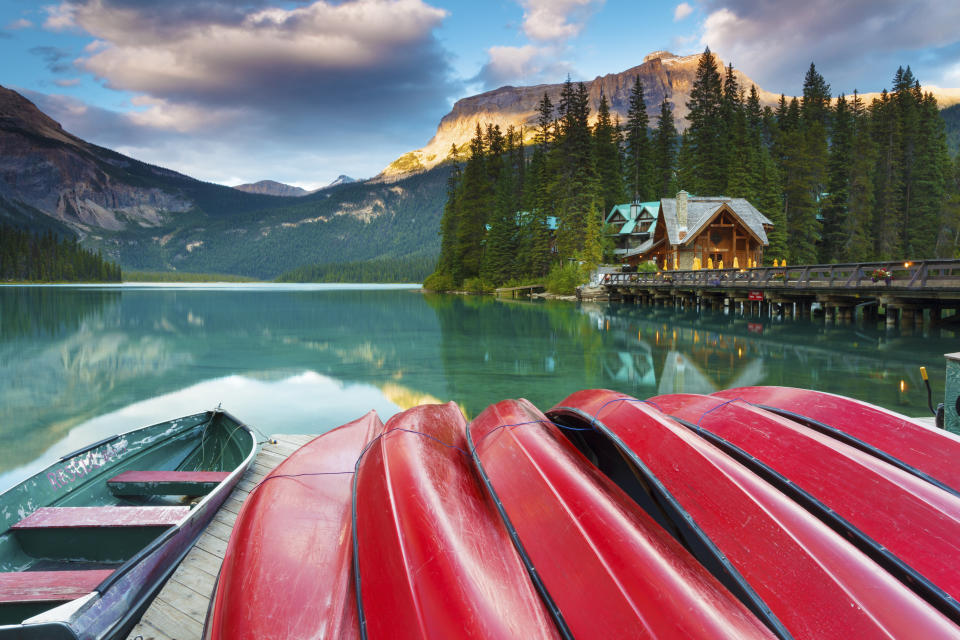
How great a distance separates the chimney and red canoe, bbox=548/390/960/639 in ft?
137

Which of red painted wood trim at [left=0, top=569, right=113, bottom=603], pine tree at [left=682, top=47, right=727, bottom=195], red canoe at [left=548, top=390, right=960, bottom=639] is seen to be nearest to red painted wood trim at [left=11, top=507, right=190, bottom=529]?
red painted wood trim at [left=0, top=569, right=113, bottom=603]

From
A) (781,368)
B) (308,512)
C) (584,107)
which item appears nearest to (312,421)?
(308,512)

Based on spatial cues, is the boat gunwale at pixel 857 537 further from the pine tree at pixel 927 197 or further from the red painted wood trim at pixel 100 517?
the pine tree at pixel 927 197

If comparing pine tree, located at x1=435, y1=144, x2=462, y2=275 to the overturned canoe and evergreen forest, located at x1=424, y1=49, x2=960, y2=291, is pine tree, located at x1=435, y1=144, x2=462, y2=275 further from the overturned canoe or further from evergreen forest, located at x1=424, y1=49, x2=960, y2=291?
the overturned canoe

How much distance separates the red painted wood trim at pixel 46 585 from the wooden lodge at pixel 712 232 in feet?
140

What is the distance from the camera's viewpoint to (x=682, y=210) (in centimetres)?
4131

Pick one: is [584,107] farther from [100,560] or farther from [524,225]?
[100,560]

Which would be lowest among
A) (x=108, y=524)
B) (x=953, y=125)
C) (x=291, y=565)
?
(x=108, y=524)

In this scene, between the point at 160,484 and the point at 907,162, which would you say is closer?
the point at 160,484

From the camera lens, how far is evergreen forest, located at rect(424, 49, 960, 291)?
47281mm

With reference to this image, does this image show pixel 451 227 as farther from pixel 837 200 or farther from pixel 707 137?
pixel 837 200

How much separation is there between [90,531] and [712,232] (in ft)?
148

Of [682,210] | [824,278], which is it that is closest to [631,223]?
[682,210]

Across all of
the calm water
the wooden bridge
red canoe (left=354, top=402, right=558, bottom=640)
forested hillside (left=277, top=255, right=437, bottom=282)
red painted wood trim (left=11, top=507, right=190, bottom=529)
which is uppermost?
forested hillside (left=277, top=255, right=437, bottom=282)
